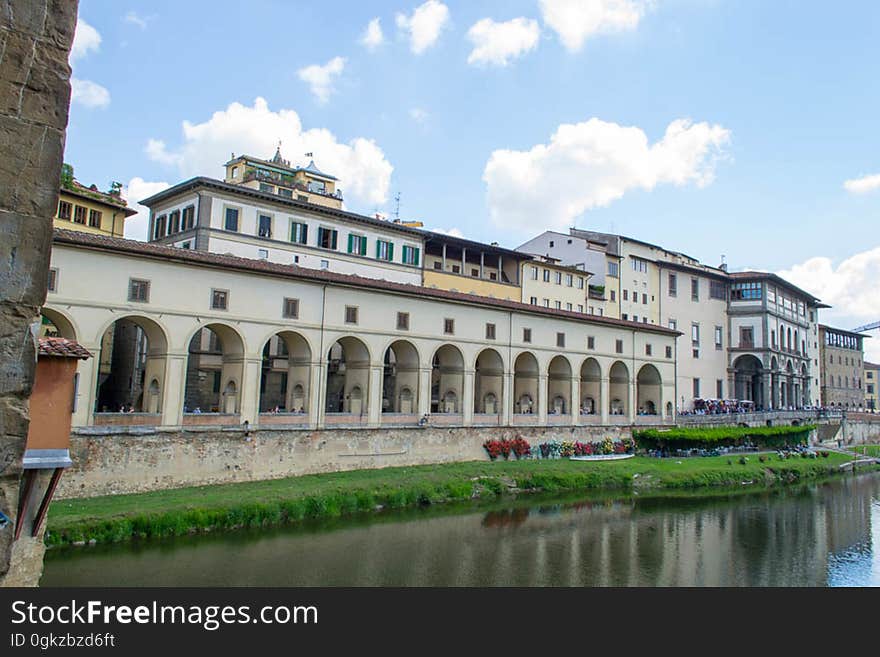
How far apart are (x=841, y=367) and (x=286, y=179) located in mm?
73759

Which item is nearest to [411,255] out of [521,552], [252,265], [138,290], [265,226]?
Result: [265,226]

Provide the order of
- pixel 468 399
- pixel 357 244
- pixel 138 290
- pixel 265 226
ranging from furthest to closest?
pixel 357 244, pixel 265 226, pixel 468 399, pixel 138 290

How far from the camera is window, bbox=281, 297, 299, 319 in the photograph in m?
29.2

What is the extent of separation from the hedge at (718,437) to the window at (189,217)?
29364 millimetres

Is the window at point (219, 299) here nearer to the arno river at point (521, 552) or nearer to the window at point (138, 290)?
the window at point (138, 290)

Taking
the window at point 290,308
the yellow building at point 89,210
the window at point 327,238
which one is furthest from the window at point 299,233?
the yellow building at point 89,210

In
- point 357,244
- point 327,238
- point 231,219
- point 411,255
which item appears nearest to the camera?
point 231,219

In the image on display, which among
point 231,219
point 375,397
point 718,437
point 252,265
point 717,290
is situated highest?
point 717,290

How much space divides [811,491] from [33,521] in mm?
40540

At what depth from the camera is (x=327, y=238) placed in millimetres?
39094

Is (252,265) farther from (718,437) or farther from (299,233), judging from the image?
(718,437)

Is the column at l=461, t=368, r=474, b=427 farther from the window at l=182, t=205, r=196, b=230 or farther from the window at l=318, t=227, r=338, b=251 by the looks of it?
the window at l=182, t=205, r=196, b=230

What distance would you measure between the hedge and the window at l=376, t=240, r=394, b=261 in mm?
19298

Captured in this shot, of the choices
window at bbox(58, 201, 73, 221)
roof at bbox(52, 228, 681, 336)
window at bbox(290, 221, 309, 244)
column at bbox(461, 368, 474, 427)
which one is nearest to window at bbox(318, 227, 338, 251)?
window at bbox(290, 221, 309, 244)
